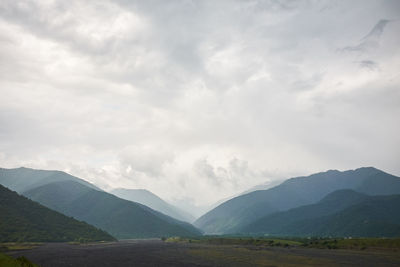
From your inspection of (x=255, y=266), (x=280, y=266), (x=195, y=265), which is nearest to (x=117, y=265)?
(x=195, y=265)

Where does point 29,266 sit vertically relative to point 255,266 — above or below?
above

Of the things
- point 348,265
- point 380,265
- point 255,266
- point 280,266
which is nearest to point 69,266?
point 255,266

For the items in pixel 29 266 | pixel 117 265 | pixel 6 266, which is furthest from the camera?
pixel 117 265

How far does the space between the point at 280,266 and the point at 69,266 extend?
85.1 meters

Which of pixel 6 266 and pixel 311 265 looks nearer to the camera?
pixel 6 266

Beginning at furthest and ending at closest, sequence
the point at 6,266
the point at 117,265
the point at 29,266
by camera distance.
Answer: the point at 117,265 → the point at 29,266 → the point at 6,266

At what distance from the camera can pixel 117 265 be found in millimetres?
134000

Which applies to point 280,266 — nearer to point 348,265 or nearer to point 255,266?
point 255,266

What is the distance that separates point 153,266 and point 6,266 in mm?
80484

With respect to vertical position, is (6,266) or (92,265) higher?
(6,266)

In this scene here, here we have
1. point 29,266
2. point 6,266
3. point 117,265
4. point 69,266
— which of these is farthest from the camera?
point 117,265

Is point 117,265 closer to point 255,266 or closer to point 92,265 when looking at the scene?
point 92,265

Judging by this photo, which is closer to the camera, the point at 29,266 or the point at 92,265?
the point at 29,266

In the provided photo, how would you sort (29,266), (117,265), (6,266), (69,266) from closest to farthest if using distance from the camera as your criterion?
(6,266)
(29,266)
(69,266)
(117,265)
